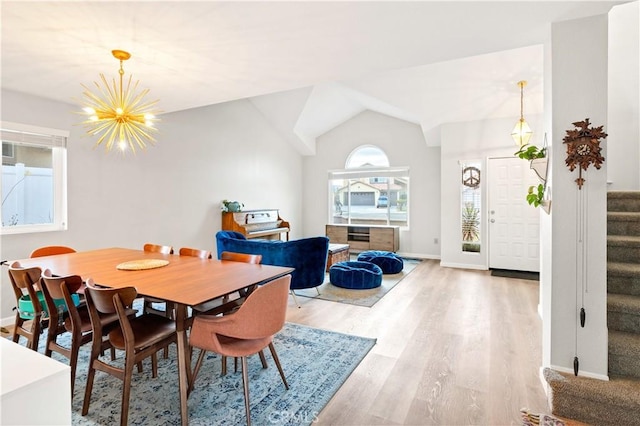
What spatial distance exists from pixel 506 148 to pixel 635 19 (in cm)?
238

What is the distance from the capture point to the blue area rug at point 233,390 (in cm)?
200

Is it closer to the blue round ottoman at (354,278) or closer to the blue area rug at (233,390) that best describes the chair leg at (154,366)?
the blue area rug at (233,390)

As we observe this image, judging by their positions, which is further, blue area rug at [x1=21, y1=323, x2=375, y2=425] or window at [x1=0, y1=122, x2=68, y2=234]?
window at [x1=0, y1=122, x2=68, y2=234]

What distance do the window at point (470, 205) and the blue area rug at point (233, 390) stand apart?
161 inches

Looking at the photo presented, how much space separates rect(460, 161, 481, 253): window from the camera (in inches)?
244

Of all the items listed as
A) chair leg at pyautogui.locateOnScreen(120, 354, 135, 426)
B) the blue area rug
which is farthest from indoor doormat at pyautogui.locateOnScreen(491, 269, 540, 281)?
chair leg at pyautogui.locateOnScreen(120, 354, 135, 426)

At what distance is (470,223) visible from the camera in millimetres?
6266

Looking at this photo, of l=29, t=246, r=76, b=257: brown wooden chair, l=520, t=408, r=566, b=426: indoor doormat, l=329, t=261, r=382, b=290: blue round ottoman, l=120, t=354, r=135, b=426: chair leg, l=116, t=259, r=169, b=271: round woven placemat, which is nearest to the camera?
l=120, t=354, r=135, b=426: chair leg

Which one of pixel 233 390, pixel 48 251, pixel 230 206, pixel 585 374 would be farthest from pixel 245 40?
pixel 230 206

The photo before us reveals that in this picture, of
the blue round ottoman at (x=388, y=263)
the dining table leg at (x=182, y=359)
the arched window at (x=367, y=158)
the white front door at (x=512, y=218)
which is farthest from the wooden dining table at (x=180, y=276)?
the arched window at (x=367, y=158)

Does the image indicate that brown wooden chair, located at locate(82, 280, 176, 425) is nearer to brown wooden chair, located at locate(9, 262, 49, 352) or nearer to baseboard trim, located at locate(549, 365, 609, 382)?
brown wooden chair, located at locate(9, 262, 49, 352)

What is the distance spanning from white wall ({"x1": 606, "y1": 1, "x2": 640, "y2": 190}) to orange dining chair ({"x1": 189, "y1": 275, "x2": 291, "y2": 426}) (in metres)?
4.25

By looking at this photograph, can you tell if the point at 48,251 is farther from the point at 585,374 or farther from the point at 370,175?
the point at 370,175

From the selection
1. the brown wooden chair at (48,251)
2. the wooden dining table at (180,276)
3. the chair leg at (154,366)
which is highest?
the brown wooden chair at (48,251)
